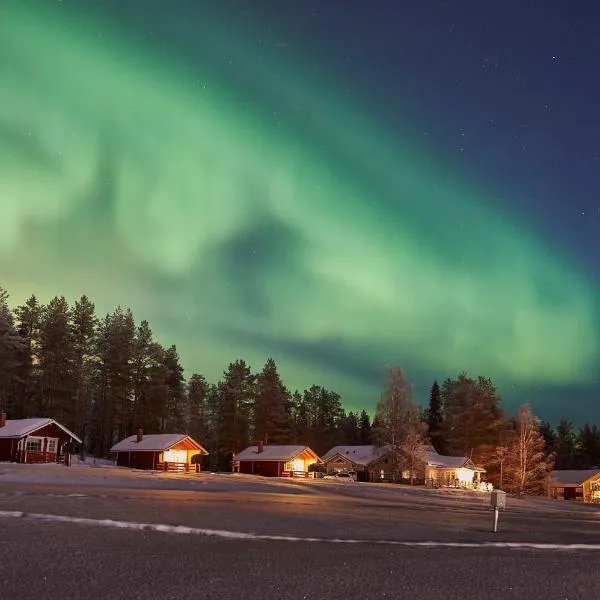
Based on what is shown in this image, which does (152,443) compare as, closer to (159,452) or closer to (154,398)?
(159,452)

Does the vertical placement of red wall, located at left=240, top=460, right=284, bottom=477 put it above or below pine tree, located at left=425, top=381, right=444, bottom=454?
below

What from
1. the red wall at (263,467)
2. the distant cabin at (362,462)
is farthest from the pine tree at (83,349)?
the distant cabin at (362,462)

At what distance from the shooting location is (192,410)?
122 m

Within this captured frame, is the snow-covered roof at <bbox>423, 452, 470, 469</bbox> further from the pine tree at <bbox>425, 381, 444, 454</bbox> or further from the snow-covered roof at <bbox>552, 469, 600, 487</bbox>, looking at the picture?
the pine tree at <bbox>425, 381, 444, 454</bbox>

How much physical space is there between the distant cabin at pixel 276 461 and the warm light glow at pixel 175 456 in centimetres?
1023

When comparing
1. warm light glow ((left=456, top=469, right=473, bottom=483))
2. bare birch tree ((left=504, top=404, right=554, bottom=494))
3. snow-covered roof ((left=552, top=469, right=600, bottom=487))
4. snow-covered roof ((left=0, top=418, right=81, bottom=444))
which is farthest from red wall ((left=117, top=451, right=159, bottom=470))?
snow-covered roof ((left=552, top=469, right=600, bottom=487))

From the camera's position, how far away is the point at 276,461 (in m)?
79.8

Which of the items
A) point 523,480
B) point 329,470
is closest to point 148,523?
point 523,480

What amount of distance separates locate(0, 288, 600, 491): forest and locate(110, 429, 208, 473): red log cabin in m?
14.2

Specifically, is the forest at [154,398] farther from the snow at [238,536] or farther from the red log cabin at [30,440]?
the snow at [238,536]

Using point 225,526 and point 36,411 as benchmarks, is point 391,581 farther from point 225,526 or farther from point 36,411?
point 36,411

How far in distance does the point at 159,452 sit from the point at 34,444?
14373mm

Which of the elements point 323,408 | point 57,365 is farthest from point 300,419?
point 57,365

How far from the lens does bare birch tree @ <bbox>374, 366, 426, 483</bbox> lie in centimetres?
7212
